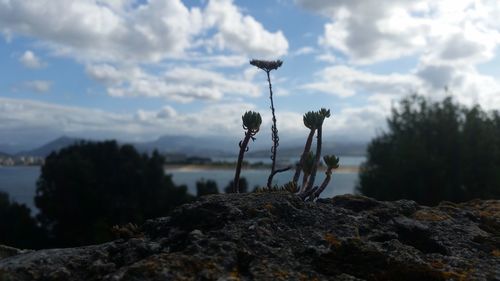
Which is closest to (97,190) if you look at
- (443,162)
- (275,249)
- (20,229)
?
(20,229)

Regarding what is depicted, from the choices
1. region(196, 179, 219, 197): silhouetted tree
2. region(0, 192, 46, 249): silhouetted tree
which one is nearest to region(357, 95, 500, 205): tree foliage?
region(196, 179, 219, 197): silhouetted tree

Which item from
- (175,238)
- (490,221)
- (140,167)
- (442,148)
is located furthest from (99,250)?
(140,167)

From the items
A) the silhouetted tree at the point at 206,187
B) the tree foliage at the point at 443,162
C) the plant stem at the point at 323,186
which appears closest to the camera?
the plant stem at the point at 323,186

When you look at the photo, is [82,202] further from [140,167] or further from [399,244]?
[399,244]

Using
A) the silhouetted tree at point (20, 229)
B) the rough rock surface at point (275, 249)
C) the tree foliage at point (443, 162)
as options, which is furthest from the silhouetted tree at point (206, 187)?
the rough rock surface at point (275, 249)

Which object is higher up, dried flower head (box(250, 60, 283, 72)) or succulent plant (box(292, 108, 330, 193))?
dried flower head (box(250, 60, 283, 72))

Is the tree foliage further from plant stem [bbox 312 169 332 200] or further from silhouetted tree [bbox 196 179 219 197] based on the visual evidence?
plant stem [bbox 312 169 332 200]

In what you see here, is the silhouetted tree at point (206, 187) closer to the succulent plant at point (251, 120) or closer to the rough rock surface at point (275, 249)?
the succulent plant at point (251, 120)
